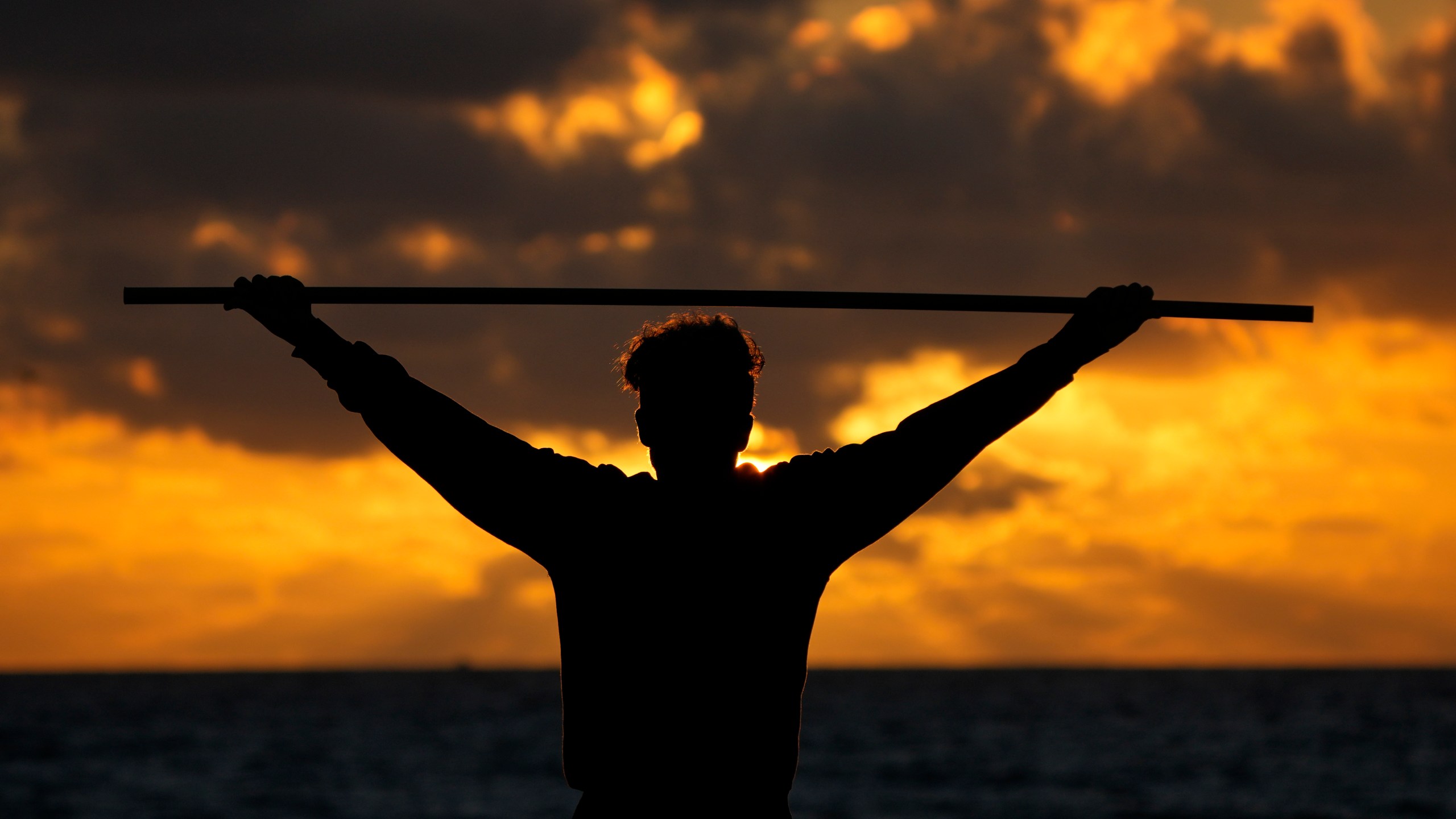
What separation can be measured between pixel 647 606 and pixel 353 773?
46009 mm

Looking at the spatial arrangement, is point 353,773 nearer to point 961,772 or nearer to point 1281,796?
point 961,772

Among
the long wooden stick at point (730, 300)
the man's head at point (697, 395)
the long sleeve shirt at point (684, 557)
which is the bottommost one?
the long sleeve shirt at point (684, 557)

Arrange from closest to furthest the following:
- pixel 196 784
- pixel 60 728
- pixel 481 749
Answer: pixel 196 784, pixel 481 749, pixel 60 728

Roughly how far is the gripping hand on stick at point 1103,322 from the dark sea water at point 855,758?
33.0 meters

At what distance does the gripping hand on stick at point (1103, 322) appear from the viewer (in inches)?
141

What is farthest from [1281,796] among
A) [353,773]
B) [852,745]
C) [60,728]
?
[60,728]

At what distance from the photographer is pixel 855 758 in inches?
2037

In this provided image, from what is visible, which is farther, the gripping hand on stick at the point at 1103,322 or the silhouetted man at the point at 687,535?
the gripping hand on stick at the point at 1103,322

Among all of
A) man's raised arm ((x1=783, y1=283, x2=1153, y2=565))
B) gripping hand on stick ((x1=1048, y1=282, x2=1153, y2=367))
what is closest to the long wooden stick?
gripping hand on stick ((x1=1048, y1=282, x2=1153, y2=367))

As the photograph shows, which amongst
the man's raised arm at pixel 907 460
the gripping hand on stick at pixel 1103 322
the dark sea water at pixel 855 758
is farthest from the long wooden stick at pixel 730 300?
the dark sea water at pixel 855 758

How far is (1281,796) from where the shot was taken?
39719 mm

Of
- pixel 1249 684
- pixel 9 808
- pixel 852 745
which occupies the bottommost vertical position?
pixel 9 808

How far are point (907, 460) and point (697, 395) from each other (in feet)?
1.47

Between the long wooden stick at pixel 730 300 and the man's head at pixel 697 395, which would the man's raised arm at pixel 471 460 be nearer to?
the man's head at pixel 697 395
